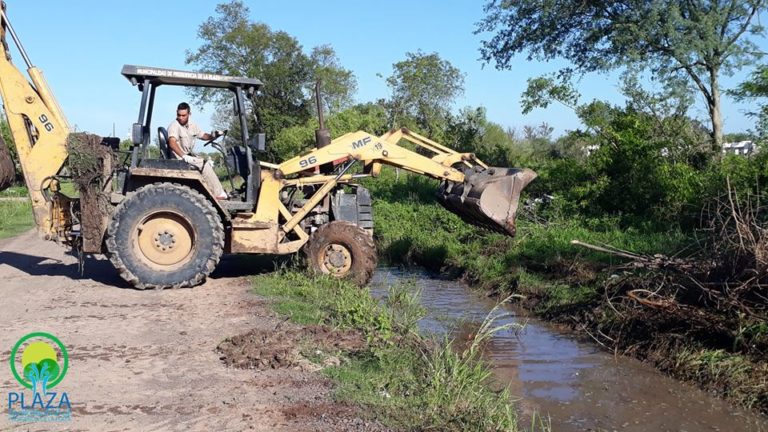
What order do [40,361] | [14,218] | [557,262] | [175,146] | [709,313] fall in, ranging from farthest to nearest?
1. [14,218]
2. [557,262]
3. [175,146]
4. [709,313]
5. [40,361]

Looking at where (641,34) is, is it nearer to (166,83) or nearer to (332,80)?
(166,83)

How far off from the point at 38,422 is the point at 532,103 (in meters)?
16.4

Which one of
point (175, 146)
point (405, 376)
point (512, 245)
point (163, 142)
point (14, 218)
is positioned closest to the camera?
point (405, 376)

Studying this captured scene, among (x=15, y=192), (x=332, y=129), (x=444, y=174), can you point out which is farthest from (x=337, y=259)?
(x=15, y=192)

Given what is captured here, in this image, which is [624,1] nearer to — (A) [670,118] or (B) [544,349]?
(A) [670,118]

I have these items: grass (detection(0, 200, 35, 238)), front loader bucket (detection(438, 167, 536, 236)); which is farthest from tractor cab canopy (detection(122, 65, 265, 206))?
grass (detection(0, 200, 35, 238))

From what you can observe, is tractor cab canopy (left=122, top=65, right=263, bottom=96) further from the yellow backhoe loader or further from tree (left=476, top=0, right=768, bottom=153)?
tree (left=476, top=0, right=768, bottom=153)

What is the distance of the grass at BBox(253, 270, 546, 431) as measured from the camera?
518cm

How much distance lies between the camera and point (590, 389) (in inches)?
273

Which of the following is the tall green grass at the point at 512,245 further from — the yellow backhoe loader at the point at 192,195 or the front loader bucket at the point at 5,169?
the front loader bucket at the point at 5,169

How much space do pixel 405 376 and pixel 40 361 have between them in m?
3.13

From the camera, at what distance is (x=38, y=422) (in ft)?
16.2

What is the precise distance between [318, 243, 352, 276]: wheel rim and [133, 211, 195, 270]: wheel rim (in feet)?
6.04

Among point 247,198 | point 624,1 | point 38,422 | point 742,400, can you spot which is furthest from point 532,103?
point 38,422
